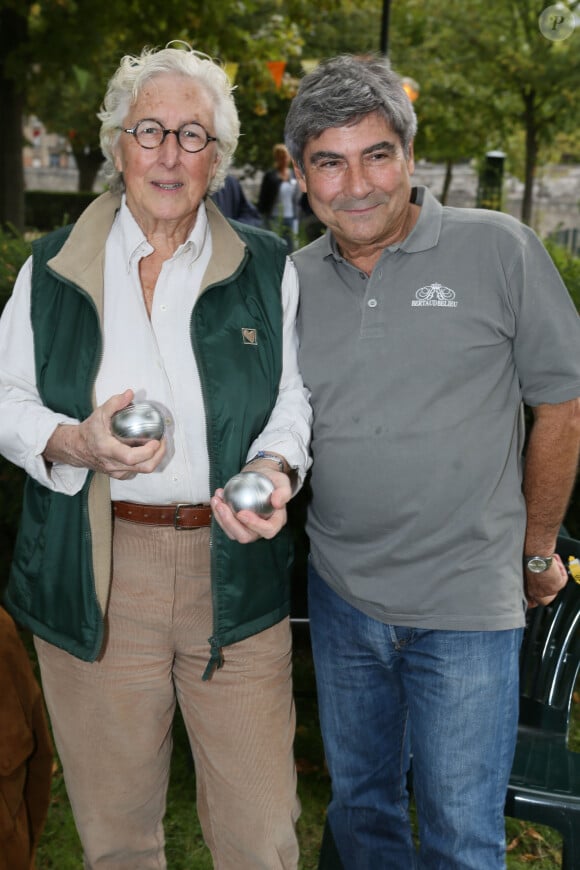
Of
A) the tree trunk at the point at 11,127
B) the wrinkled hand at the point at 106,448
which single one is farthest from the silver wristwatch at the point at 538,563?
the tree trunk at the point at 11,127

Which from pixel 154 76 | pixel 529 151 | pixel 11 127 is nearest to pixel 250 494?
pixel 154 76

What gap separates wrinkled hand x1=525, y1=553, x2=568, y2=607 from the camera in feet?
9.34

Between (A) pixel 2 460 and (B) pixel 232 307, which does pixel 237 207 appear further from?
(B) pixel 232 307

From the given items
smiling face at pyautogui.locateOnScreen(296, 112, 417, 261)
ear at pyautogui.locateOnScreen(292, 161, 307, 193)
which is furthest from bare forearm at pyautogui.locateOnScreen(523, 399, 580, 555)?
ear at pyautogui.locateOnScreen(292, 161, 307, 193)

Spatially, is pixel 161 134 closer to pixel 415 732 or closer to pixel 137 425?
pixel 137 425

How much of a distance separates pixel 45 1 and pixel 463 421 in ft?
32.6

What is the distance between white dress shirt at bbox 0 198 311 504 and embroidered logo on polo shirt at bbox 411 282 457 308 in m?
0.45

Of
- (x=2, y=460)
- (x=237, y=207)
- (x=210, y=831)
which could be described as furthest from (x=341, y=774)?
(x=237, y=207)

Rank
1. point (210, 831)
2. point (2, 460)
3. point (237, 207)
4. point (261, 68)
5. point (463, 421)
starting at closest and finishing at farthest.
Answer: point (463, 421), point (210, 831), point (2, 460), point (237, 207), point (261, 68)

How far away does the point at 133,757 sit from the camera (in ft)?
8.77

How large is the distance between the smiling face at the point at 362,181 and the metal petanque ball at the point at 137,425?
0.80 meters

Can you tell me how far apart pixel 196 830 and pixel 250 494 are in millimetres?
2266

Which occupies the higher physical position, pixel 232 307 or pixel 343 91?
pixel 343 91

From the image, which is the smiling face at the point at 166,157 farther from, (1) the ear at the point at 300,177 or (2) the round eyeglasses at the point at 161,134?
(1) the ear at the point at 300,177
